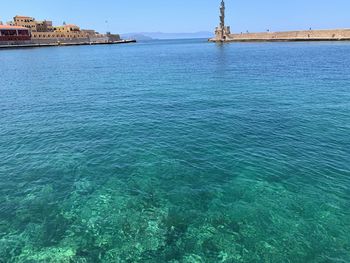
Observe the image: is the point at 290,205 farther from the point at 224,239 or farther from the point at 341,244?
the point at 224,239

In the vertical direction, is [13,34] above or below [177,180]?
above

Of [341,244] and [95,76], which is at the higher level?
[95,76]

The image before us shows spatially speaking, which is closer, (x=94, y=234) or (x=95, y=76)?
(x=94, y=234)

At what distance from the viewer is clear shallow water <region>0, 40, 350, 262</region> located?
13305mm

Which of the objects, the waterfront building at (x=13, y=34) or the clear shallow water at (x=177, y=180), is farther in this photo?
the waterfront building at (x=13, y=34)

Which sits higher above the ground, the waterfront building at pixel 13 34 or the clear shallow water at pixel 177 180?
the waterfront building at pixel 13 34

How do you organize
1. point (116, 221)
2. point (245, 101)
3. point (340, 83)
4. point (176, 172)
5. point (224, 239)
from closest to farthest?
point (224, 239), point (116, 221), point (176, 172), point (245, 101), point (340, 83)

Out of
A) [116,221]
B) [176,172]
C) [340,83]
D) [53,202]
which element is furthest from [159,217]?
[340,83]

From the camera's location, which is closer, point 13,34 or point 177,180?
point 177,180

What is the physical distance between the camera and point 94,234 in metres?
14.1

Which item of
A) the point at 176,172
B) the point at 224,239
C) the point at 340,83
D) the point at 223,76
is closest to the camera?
the point at 224,239

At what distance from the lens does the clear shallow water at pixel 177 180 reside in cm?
1330

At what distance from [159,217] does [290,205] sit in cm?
748

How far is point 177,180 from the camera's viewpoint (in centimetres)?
1888
